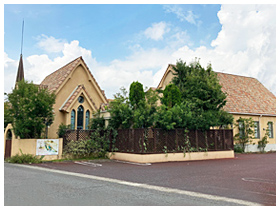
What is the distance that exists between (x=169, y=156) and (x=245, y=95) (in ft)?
51.2

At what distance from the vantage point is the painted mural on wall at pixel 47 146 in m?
17.5

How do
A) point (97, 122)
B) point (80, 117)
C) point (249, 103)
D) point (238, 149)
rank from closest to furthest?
point (97, 122) < point (80, 117) < point (238, 149) < point (249, 103)

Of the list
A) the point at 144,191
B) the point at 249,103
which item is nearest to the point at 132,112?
the point at 144,191

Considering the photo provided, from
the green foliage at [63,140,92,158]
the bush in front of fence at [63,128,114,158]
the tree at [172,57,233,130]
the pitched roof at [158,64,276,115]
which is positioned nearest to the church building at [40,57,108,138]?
the bush in front of fence at [63,128,114,158]

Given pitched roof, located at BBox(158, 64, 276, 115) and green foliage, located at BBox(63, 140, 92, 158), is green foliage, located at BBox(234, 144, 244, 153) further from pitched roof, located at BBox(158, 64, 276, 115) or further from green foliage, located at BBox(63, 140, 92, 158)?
green foliage, located at BBox(63, 140, 92, 158)

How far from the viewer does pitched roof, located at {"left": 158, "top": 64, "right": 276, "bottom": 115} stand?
26873 millimetres

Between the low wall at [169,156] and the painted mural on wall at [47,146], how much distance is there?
3.72 m

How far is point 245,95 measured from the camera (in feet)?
96.2

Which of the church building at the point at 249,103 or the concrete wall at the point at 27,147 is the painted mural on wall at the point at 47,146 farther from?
the church building at the point at 249,103

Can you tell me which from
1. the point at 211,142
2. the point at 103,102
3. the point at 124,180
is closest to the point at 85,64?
the point at 103,102

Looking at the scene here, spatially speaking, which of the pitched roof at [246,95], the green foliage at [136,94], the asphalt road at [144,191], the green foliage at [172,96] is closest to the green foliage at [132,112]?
the green foliage at [136,94]

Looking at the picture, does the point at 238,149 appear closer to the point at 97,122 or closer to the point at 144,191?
the point at 97,122

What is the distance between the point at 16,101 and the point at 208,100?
13149mm
